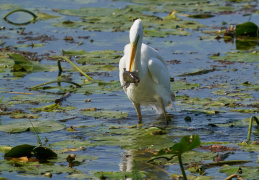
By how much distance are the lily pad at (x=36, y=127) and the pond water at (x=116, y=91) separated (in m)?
0.02

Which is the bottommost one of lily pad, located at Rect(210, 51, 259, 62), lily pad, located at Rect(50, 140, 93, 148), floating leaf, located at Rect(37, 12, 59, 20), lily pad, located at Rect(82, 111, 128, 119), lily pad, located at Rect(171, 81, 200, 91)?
lily pad, located at Rect(50, 140, 93, 148)

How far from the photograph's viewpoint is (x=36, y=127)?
625 cm

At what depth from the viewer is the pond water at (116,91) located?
17.7 ft

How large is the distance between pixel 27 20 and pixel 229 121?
7875 mm

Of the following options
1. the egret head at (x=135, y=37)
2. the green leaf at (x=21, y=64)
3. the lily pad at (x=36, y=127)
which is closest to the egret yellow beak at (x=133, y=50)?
the egret head at (x=135, y=37)

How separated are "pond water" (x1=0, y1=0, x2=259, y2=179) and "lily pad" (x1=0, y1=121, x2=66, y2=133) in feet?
0.06

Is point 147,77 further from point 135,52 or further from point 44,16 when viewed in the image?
point 44,16

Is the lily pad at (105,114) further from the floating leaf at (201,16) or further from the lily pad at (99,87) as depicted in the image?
the floating leaf at (201,16)

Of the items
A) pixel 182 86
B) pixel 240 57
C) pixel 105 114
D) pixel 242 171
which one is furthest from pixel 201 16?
pixel 242 171

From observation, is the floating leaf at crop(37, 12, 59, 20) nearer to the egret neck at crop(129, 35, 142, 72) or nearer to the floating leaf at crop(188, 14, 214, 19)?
the floating leaf at crop(188, 14, 214, 19)

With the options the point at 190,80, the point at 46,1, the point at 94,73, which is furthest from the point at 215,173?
the point at 46,1

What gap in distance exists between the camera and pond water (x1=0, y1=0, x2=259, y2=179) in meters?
5.40

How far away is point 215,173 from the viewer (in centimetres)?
496

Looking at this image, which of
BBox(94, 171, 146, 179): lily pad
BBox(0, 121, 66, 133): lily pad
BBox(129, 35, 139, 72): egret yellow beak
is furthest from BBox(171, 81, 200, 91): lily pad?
BBox(94, 171, 146, 179): lily pad
